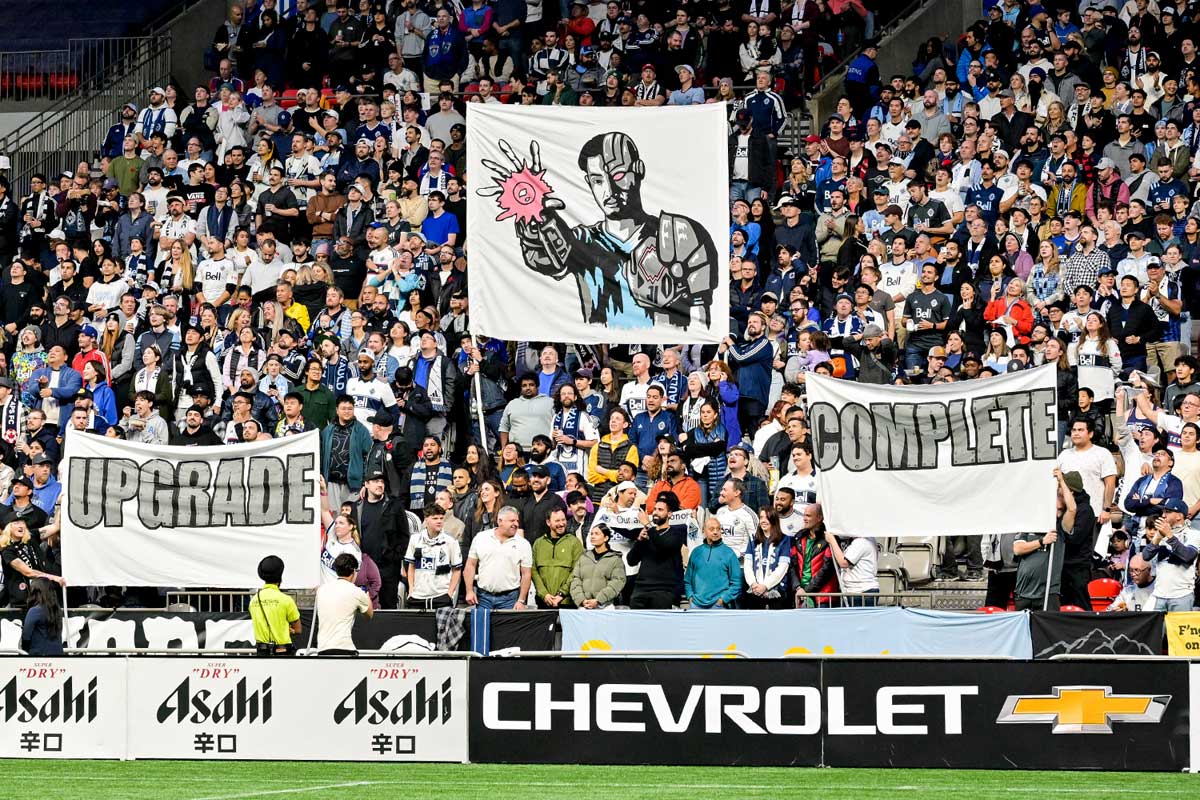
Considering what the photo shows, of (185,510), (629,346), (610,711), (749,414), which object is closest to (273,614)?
(610,711)

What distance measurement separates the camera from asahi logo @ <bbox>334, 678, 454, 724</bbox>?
609 inches

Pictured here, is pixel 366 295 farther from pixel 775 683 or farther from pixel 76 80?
pixel 76 80

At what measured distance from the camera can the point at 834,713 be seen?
14.8 meters

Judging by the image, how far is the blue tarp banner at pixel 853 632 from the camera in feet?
58.1

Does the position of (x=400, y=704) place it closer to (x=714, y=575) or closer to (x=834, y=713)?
(x=834, y=713)

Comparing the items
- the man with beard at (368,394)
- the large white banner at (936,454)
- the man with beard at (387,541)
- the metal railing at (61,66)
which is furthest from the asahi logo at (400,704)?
the metal railing at (61,66)

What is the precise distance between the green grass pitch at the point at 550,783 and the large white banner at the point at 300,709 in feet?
0.58

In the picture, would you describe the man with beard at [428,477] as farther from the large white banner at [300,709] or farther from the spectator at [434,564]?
the large white banner at [300,709]

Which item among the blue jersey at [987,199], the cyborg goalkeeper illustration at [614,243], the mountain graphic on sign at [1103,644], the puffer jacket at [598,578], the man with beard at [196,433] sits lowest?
the mountain graphic on sign at [1103,644]

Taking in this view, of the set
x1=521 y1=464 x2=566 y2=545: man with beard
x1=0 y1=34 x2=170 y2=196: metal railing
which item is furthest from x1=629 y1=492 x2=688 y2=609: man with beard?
x1=0 y1=34 x2=170 y2=196: metal railing

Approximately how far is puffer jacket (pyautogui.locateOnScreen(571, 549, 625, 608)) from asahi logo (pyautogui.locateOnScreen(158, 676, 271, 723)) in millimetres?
4267

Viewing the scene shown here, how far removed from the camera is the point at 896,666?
48.4 ft

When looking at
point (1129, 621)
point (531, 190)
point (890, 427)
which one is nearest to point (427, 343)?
point (531, 190)

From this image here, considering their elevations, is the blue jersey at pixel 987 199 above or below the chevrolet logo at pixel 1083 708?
above
